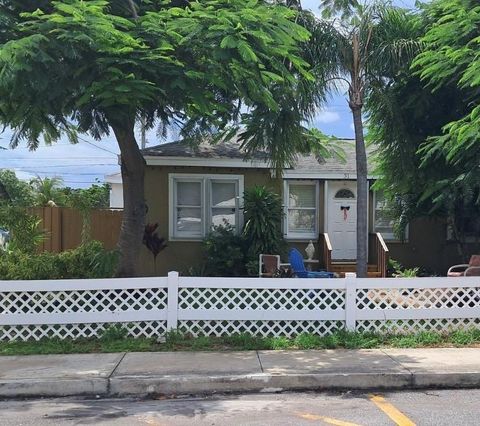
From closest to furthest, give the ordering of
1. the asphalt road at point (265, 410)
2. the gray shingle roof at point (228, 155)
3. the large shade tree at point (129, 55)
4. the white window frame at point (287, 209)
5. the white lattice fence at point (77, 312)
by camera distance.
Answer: the asphalt road at point (265, 410), the large shade tree at point (129, 55), the white lattice fence at point (77, 312), the gray shingle roof at point (228, 155), the white window frame at point (287, 209)

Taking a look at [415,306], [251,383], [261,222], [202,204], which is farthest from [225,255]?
[251,383]

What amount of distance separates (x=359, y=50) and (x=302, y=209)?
17.7 ft

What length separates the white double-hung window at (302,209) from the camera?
16078mm

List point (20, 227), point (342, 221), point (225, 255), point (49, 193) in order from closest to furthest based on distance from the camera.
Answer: point (20, 227)
point (225, 255)
point (342, 221)
point (49, 193)

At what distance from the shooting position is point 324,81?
1177 cm

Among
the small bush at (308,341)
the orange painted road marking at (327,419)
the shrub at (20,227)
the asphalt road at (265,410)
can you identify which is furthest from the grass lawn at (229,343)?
the shrub at (20,227)

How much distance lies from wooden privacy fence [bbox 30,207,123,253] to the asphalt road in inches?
355

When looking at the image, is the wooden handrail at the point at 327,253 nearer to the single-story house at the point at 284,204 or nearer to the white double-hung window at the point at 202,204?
the single-story house at the point at 284,204

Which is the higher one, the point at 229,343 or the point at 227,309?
the point at 227,309

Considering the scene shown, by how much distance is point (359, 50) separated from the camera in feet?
39.2

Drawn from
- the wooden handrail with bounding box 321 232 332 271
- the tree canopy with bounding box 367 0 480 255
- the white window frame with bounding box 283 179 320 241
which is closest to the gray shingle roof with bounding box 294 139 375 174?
the white window frame with bounding box 283 179 320 241

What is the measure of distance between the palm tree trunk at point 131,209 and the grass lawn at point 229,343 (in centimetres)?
260

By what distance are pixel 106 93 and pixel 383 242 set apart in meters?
9.72

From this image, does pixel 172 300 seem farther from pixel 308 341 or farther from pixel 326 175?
pixel 326 175
